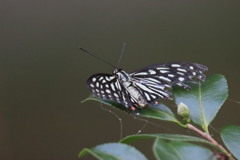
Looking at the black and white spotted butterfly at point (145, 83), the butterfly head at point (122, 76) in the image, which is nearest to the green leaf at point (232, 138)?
the black and white spotted butterfly at point (145, 83)

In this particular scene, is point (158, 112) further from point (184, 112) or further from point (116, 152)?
point (116, 152)

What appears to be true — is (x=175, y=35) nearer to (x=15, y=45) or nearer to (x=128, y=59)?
(x=128, y=59)

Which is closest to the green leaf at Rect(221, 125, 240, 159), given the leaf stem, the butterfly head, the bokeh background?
the leaf stem

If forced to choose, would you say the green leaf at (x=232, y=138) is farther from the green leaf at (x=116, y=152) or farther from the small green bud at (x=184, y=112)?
the green leaf at (x=116, y=152)

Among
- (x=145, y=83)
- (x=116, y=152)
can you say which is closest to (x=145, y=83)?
(x=145, y=83)

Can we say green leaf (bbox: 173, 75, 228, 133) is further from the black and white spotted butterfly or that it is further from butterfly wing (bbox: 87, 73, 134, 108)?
butterfly wing (bbox: 87, 73, 134, 108)

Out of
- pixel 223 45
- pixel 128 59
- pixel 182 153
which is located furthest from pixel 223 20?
pixel 182 153
